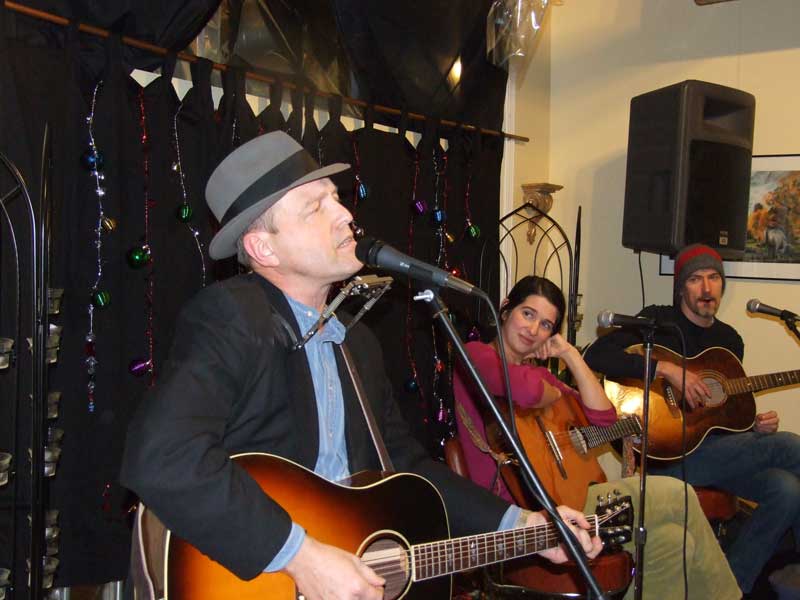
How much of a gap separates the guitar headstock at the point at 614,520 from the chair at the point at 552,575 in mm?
602

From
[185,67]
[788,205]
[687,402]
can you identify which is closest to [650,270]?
[788,205]

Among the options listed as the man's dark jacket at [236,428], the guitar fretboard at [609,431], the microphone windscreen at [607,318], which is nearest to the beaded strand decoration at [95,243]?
the man's dark jacket at [236,428]

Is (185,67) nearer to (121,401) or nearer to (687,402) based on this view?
(121,401)

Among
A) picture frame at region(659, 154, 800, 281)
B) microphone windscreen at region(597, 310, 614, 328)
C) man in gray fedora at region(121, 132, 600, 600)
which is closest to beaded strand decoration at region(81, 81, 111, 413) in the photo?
man in gray fedora at region(121, 132, 600, 600)

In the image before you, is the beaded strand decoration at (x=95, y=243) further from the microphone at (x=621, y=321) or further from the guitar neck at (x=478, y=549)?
the microphone at (x=621, y=321)

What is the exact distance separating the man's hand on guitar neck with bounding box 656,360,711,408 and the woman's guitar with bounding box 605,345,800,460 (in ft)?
0.11

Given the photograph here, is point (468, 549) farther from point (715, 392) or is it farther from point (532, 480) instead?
point (715, 392)

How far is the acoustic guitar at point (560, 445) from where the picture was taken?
2.72 meters

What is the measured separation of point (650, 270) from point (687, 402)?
1314 mm

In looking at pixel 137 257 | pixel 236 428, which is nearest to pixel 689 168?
pixel 137 257

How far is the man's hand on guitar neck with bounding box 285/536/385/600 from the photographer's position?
4.91 ft

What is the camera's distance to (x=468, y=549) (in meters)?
1.87

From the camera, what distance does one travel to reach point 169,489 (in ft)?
4.67

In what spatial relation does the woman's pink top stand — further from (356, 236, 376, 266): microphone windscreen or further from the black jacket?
(356, 236, 376, 266): microphone windscreen
